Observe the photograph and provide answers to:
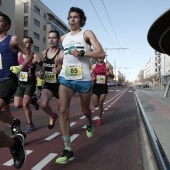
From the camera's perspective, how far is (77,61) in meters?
4.23

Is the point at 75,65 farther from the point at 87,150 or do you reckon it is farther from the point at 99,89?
the point at 99,89

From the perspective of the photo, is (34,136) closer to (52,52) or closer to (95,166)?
(52,52)

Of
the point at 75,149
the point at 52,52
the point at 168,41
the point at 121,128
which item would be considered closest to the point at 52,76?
the point at 52,52

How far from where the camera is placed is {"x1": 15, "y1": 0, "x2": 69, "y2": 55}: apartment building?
53.5 metres

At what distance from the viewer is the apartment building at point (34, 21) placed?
53.5 meters

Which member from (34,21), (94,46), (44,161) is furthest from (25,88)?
(34,21)

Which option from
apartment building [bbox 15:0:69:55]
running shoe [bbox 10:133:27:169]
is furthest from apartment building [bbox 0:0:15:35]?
running shoe [bbox 10:133:27:169]

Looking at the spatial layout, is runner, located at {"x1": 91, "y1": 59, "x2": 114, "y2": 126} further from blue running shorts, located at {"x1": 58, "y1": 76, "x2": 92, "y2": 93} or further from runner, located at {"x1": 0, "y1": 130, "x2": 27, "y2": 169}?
runner, located at {"x1": 0, "y1": 130, "x2": 27, "y2": 169}

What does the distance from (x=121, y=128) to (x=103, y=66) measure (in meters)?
1.74

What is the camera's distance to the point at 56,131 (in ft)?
20.9

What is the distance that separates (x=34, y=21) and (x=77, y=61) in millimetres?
53363

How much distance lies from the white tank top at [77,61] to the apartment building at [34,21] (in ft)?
167

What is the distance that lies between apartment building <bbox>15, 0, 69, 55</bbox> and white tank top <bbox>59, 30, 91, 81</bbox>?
167ft

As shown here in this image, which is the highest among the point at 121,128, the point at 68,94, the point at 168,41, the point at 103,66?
the point at 168,41
